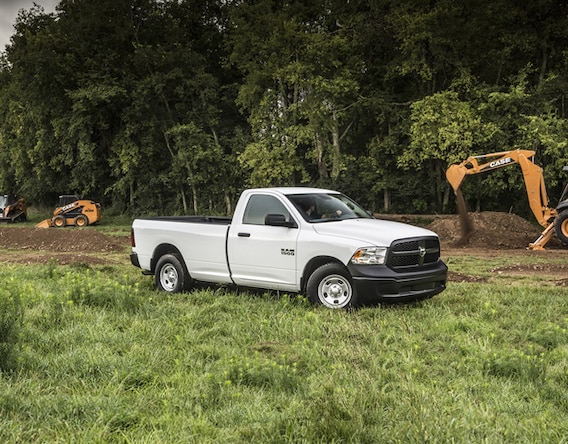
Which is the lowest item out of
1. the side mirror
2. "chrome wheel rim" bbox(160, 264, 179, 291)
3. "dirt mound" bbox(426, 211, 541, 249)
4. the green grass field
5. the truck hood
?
"dirt mound" bbox(426, 211, 541, 249)

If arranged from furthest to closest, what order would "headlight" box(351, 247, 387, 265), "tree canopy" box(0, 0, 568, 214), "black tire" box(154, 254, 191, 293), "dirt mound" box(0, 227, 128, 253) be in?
"tree canopy" box(0, 0, 568, 214) < "dirt mound" box(0, 227, 128, 253) < "black tire" box(154, 254, 191, 293) < "headlight" box(351, 247, 387, 265)

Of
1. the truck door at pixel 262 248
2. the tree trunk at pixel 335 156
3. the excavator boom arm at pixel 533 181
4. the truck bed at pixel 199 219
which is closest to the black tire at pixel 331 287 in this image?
the truck door at pixel 262 248

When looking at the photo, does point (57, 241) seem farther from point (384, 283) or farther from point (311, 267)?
point (384, 283)

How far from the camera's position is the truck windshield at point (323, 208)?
9.04 meters

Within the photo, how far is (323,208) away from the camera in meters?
9.30

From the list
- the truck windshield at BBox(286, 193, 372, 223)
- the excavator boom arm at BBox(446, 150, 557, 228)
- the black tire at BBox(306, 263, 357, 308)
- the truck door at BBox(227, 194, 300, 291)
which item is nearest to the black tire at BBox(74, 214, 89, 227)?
the excavator boom arm at BBox(446, 150, 557, 228)

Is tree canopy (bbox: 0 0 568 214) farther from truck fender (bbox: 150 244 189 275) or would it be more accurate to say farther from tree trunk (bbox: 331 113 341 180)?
truck fender (bbox: 150 244 189 275)

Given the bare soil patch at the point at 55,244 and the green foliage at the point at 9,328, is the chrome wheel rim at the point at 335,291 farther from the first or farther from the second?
the bare soil patch at the point at 55,244

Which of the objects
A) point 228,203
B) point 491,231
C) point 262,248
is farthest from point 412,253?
point 228,203

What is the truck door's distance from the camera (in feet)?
28.6

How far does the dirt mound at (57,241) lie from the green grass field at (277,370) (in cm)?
1304

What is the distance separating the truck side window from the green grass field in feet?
4.72

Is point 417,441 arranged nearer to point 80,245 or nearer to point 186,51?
point 80,245

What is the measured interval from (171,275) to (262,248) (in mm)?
2307
